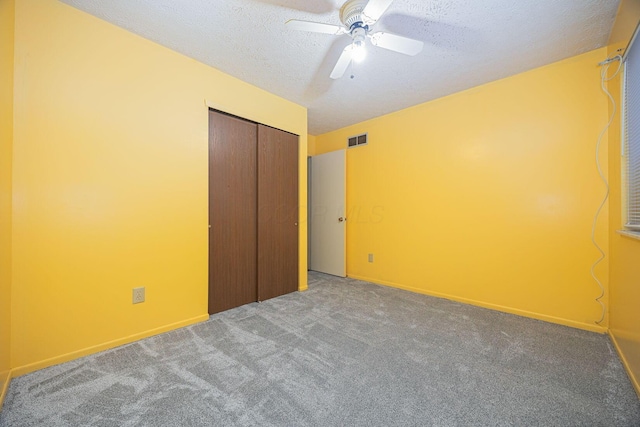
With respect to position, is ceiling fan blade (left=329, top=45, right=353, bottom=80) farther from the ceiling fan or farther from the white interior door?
the white interior door

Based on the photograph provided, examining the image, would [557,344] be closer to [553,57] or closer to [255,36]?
[553,57]

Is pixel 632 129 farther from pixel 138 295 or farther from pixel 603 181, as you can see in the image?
pixel 138 295

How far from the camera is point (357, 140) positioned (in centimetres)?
378

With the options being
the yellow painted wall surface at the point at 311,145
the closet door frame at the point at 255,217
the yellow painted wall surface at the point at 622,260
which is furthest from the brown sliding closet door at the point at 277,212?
the yellow painted wall surface at the point at 622,260

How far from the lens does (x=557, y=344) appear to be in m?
1.86

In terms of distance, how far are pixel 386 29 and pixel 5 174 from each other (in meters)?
2.69

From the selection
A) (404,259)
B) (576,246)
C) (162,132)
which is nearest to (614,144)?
(576,246)

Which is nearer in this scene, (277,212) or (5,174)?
(5,174)

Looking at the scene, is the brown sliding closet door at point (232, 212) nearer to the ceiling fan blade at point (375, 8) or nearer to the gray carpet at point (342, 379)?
the gray carpet at point (342, 379)

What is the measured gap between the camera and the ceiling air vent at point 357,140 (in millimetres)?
3696

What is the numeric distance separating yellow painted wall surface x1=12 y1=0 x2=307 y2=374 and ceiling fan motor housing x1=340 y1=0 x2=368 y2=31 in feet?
4.70

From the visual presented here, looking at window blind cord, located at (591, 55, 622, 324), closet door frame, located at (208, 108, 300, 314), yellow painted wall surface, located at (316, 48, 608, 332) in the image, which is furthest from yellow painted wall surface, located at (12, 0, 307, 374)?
window blind cord, located at (591, 55, 622, 324)

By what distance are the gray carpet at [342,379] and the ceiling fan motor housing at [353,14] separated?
2.27 m

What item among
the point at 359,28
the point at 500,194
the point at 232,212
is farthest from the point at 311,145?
the point at 500,194
